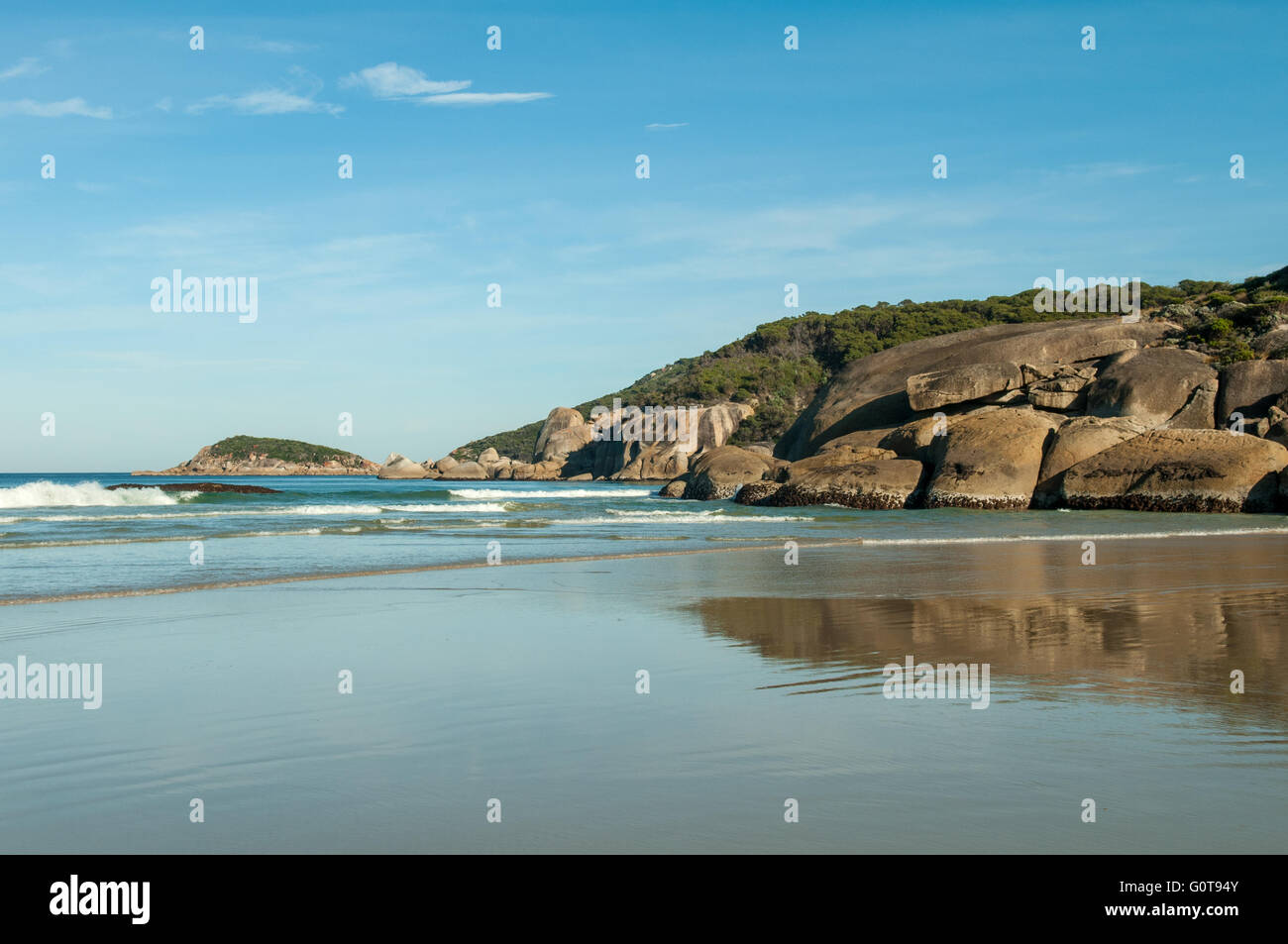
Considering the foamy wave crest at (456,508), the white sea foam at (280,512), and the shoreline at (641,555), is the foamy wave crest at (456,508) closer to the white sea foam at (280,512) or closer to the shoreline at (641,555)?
the white sea foam at (280,512)

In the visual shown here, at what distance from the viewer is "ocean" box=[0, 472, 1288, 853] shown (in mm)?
3615

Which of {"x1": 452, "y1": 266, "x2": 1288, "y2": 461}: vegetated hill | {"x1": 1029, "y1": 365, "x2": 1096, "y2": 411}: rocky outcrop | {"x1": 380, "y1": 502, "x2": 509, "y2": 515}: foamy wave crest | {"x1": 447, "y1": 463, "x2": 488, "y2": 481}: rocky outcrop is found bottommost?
{"x1": 380, "y1": 502, "x2": 509, "y2": 515}: foamy wave crest

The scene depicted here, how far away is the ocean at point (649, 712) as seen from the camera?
3615 millimetres

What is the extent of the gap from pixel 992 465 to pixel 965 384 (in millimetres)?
7321

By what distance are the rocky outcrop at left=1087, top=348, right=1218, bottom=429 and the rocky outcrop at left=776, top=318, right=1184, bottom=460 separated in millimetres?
3445

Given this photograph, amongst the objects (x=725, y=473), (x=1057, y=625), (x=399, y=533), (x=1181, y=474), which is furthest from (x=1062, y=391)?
(x=1057, y=625)

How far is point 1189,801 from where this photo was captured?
373 cm

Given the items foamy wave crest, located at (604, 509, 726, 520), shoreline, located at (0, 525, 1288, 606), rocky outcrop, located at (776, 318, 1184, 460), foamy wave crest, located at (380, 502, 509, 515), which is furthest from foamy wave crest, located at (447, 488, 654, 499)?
shoreline, located at (0, 525, 1288, 606)

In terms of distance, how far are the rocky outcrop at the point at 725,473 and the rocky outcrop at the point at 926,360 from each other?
2.79 meters

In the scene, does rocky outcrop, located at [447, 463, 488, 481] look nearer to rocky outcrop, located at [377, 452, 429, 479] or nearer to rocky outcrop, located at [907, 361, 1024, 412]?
rocky outcrop, located at [377, 452, 429, 479]

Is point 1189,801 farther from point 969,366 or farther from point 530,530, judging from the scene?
point 969,366

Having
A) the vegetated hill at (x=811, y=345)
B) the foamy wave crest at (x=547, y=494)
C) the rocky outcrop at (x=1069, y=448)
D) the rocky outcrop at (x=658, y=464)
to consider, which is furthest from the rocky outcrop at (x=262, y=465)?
the rocky outcrop at (x=1069, y=448)

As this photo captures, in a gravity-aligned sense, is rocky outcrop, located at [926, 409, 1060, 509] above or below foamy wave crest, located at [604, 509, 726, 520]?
above

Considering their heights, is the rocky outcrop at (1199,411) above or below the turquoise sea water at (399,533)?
above
